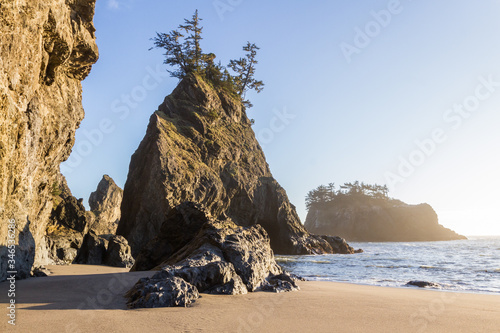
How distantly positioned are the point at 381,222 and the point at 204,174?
204 feet

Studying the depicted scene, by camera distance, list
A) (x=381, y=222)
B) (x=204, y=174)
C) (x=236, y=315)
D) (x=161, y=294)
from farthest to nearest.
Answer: (x=381, y=222), (x=204, y=174), (x=161, y=294), (x=236, y=315)

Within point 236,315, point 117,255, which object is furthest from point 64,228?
point 236,315

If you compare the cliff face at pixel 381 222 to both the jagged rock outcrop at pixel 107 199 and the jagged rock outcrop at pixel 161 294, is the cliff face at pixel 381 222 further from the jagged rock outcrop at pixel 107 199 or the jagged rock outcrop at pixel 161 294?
the jagged rock outcrop at pixel 161 294

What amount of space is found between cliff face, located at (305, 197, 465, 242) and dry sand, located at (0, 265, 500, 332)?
78459 millimetres

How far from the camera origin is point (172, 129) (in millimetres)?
31031

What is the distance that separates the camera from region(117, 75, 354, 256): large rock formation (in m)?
25.4

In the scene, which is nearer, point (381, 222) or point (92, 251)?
point (92, 251)

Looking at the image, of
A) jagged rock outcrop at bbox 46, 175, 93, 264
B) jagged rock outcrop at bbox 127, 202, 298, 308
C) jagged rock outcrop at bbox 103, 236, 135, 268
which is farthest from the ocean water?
jagged rock outcrop at bbox 46, 175, 93, 264

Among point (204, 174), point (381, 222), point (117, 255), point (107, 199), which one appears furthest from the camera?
point (381, 222)

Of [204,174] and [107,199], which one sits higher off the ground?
[204,174]

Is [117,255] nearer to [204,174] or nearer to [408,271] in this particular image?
[204,174]

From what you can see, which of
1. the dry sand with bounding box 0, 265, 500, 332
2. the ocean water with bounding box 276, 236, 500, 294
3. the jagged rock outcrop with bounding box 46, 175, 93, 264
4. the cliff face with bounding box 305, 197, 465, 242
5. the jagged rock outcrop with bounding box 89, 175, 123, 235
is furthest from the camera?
the cliff face with bounding box 305, 197, 465, 242

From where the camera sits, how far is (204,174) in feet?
99.1

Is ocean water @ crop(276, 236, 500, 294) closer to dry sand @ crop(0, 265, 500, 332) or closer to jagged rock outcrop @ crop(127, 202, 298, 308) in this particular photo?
jagged rock outcrop @ crop(127, 202, 298, 308)
